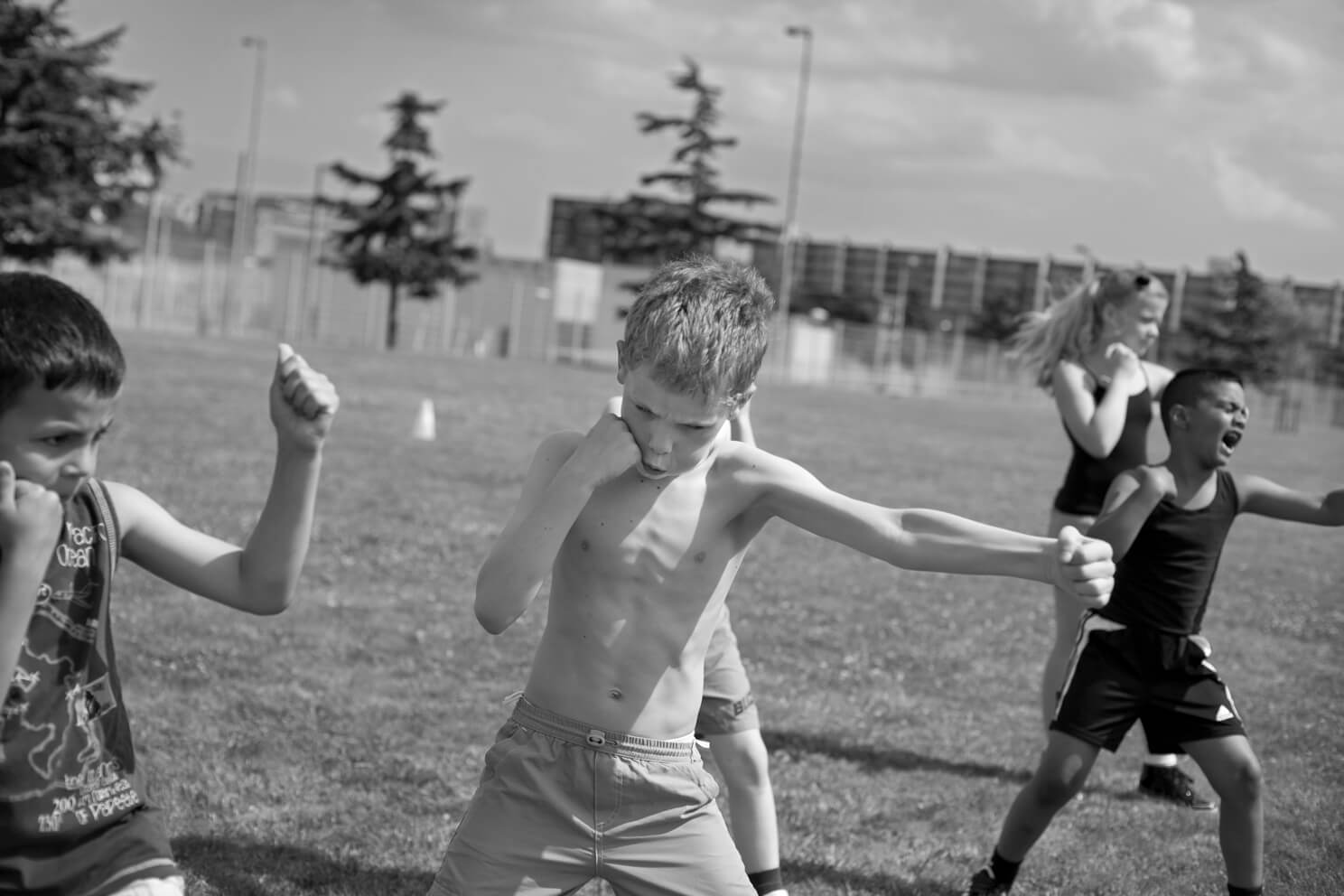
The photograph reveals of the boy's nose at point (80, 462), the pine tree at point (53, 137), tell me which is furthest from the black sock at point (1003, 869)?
the pine tree at point (53, 137)

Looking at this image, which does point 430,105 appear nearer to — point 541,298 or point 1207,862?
point 541,298

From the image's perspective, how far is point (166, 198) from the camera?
60.7 m

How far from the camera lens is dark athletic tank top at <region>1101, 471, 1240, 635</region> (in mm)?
4570

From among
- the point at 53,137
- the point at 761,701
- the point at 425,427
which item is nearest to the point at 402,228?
the point at 53,137

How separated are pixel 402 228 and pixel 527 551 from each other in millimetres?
51695

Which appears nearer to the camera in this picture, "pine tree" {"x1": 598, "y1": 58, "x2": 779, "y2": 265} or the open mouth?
the open mouth

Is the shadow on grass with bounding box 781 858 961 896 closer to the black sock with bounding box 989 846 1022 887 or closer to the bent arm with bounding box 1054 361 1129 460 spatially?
the black sock with bounding box 989 846 1022 887

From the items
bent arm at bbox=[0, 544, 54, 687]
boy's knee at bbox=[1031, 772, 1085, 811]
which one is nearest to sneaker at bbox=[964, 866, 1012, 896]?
boy's knee at bbox=[1031, 772, 1085, 811]

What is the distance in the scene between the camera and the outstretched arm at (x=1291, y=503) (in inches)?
176

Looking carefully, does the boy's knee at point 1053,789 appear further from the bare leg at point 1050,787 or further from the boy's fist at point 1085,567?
the boy's fist at point 1085,567

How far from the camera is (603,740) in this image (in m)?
3.07

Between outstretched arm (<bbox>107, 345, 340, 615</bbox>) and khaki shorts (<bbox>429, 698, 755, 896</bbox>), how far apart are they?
2.19ft

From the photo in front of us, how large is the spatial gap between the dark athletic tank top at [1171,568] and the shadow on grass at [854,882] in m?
1.10

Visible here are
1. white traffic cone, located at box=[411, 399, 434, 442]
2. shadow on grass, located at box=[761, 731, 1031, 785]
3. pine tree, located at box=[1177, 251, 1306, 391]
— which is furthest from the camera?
pine tree, located at box=[1177, 251, 1306, 391]
